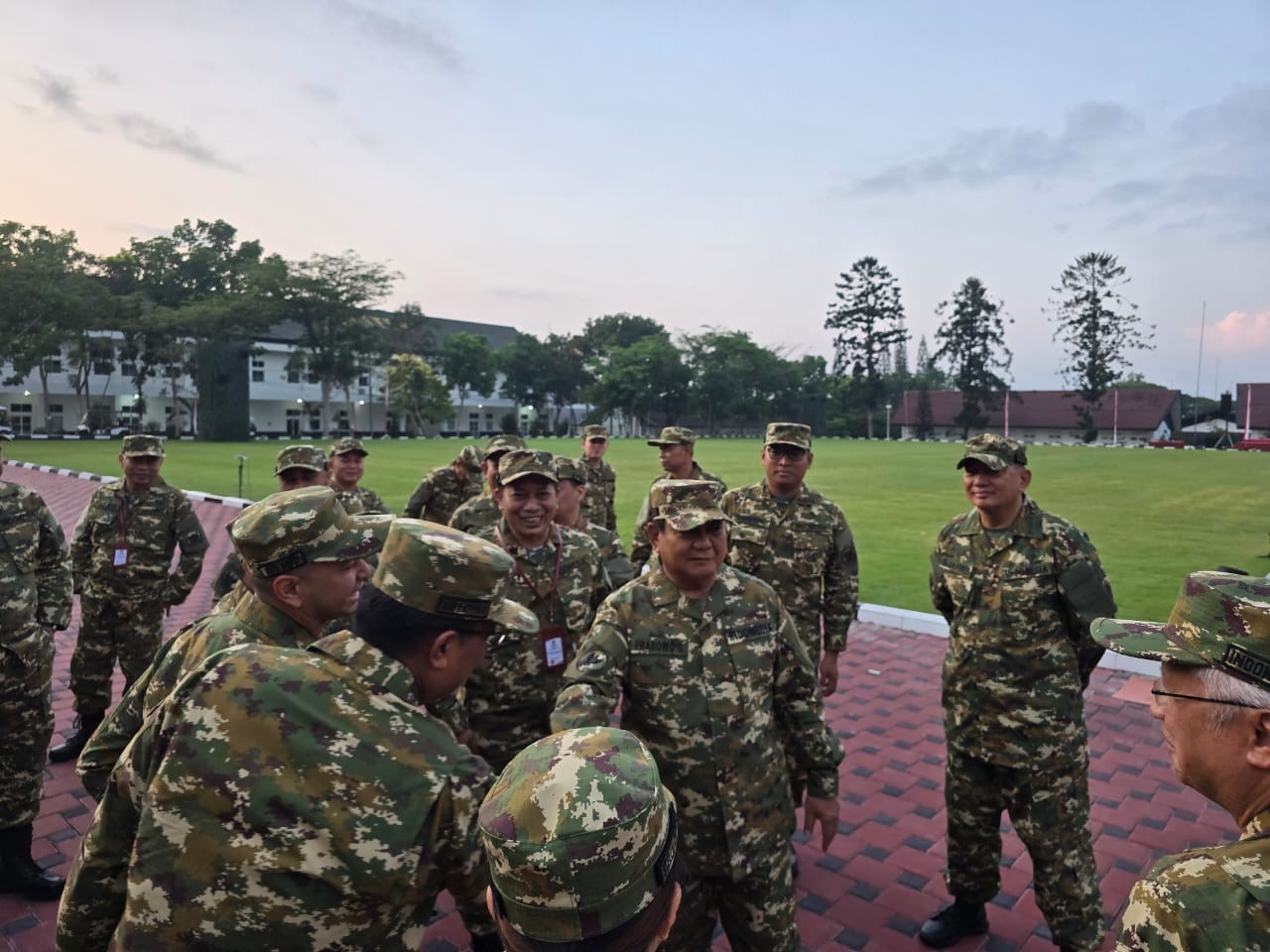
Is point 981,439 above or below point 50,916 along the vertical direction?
above

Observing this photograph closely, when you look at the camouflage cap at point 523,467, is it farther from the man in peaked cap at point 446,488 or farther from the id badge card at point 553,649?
the man in peaked cap at point 446,488

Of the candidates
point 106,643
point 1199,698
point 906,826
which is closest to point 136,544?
point 106,643

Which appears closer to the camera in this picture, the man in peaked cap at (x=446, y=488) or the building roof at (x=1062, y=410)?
the man in peaked cap at (x=446, y=488)

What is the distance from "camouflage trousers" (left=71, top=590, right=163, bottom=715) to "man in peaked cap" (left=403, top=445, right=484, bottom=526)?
8.13 feet

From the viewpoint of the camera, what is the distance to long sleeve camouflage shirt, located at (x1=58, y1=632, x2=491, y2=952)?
1.48 m

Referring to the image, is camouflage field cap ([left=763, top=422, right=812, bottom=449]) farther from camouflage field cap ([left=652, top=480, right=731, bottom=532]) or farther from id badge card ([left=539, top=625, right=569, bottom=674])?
camouflage field cap ([left=652, top=480, right=731, bottom=532])

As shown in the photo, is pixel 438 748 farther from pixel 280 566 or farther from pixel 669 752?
pixel 669 752

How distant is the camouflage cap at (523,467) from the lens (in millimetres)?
3910

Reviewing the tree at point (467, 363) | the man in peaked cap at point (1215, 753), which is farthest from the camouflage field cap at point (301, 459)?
the tree at point (467, 363)

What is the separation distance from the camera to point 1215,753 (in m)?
1.52

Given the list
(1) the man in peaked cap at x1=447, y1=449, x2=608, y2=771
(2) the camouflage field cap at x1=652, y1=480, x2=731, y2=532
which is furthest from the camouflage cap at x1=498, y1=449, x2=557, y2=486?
(2) the camouflage field cap at x1=652, y1=480, x2=731, y2=532

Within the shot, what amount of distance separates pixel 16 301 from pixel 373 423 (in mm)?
27657

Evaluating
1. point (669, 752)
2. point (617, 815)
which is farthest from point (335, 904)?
point (669, 752)

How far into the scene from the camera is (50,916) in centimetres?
342
